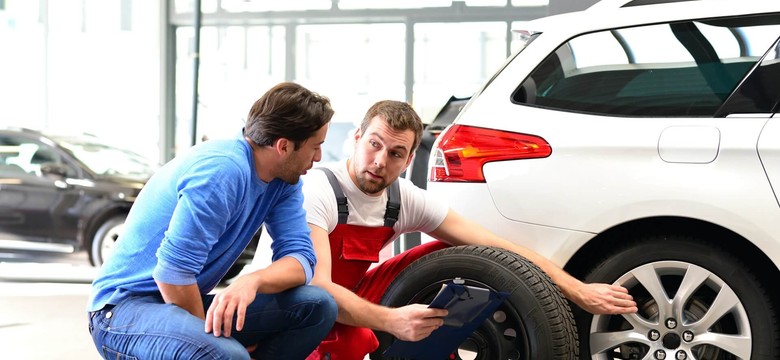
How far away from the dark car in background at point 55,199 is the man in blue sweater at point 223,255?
16.2 ft

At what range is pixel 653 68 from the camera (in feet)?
10.8

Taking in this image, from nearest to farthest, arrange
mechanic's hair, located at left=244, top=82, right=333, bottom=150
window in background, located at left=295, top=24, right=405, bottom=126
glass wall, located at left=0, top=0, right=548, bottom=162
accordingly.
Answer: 1. mechanic's hair, located at left=244, top=82, right=333, bottom=150
2. glass wall, located at left=0, top=0, right=548, bottom=162
3. window in background, located at left=295, top=24, right=405, bottom=126

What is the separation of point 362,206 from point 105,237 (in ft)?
15.6

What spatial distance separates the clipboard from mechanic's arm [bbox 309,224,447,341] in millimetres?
47

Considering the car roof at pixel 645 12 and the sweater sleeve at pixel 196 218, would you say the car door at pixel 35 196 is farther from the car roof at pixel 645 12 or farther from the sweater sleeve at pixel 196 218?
the sweater sleeve at pixel 196 218

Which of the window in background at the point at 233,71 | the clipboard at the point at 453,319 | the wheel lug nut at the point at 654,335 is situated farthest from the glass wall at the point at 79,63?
the wheel lug nut at the point at 654,335

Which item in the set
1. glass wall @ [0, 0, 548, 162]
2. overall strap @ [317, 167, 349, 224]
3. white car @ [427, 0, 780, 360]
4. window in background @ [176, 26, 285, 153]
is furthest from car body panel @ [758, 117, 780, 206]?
window in background @ [176, 26, 285, 153]

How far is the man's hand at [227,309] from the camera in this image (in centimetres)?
253

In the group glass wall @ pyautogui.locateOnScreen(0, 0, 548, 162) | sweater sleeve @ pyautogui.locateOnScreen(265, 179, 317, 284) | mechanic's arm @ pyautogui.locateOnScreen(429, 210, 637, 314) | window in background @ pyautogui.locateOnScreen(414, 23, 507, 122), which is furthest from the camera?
glass wall @ pyautogui.locateOnScreen(0, 0, 548, 162)

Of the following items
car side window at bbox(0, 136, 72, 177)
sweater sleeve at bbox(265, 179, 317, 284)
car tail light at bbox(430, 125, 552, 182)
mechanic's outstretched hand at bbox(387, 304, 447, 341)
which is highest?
car tail light at bbox(430, 125, 552, 182)

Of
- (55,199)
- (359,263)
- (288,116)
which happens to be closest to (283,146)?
(288,116)

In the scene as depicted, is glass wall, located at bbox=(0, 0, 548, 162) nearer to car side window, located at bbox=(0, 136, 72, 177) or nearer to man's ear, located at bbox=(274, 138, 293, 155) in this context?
car side window, located at bbox=(0, 136, 72, 177)

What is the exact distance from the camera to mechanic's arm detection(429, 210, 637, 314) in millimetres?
3141

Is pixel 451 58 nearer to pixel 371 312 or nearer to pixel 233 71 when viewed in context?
pixel 233 71
